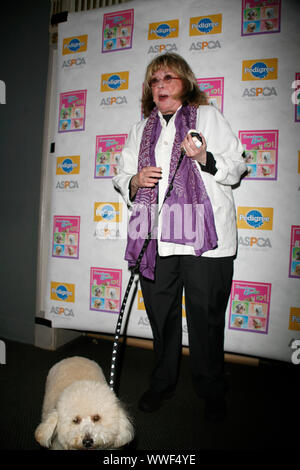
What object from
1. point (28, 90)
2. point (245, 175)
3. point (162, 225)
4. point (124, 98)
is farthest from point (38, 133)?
point (245, 175)

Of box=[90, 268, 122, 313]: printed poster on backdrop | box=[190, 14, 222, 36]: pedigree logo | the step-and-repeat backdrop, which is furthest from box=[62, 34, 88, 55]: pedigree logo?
box=[90, 268, 122, 313]: printed poster on backdrop

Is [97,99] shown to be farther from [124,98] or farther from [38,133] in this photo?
[38,133]

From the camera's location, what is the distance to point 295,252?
1.62m

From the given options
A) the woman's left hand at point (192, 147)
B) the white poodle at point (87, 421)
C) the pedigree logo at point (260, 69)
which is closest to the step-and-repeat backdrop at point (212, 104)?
the pedigree logo at point (260, 69)

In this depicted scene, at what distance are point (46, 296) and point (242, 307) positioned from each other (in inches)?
58.7

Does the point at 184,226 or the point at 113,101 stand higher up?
the point at 113,101

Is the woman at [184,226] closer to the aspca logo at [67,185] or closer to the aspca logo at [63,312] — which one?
the aspca logo at [67,185]

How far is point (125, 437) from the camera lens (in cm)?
79

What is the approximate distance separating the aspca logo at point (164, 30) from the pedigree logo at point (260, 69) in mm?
543

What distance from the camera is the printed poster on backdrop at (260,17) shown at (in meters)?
1.61

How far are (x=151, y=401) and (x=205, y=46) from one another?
221cm

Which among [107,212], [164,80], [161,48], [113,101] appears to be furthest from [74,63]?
[107,212]

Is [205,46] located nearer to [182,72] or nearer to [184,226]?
[182,72]

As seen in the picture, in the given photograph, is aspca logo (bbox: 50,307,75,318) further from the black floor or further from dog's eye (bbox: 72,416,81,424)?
dog's eye (bbox: 72,416,81,424)
